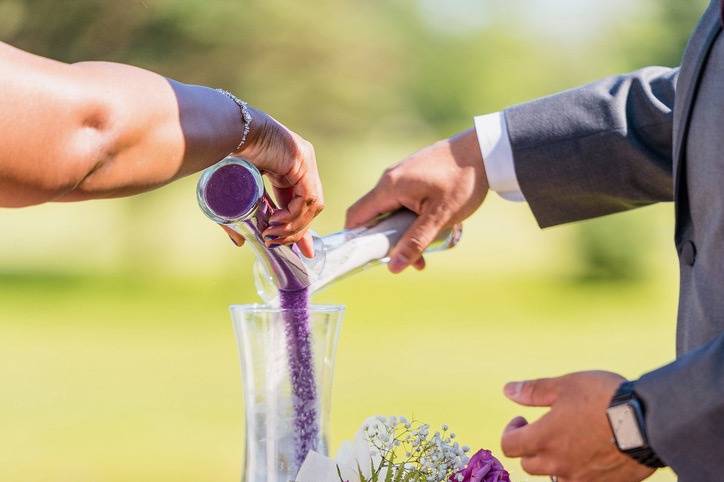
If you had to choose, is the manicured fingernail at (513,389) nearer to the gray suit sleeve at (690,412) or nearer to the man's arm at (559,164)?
the gray suit sleeve at (690,412)

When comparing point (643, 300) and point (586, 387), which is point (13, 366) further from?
point (586, 387)

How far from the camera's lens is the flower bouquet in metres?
1.17

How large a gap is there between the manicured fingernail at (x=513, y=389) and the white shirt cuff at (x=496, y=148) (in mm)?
634

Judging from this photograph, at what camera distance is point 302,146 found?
1.40 meters

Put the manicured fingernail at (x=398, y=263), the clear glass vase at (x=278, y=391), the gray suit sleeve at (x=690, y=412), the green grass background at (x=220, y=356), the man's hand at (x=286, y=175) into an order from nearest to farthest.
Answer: the gray suit sleeve at (x=690, y=412), the clear glass vase at (x=278, y=391), the man's hand at (x=286, y=175), the manicured fingernail at (x=398, y=263), the green grass background at (x=220, y=356)

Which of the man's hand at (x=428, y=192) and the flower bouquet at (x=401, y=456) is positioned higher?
the man's hand at (x=428, y=192)

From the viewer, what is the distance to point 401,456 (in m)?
1.20

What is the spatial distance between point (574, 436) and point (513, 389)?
0.08m

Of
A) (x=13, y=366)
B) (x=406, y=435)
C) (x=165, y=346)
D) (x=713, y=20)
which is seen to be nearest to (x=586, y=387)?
(x=406, y=435)

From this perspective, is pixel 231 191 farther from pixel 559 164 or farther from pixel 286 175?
pixel 559 164

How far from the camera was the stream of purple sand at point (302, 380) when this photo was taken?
3.81 feet

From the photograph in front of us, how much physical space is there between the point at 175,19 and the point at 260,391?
6.82 metres

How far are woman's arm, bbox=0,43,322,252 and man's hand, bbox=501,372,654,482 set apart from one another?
348 mm

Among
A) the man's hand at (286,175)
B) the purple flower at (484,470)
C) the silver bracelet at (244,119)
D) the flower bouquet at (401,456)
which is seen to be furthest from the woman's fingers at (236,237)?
the purple flower at (484,470)
